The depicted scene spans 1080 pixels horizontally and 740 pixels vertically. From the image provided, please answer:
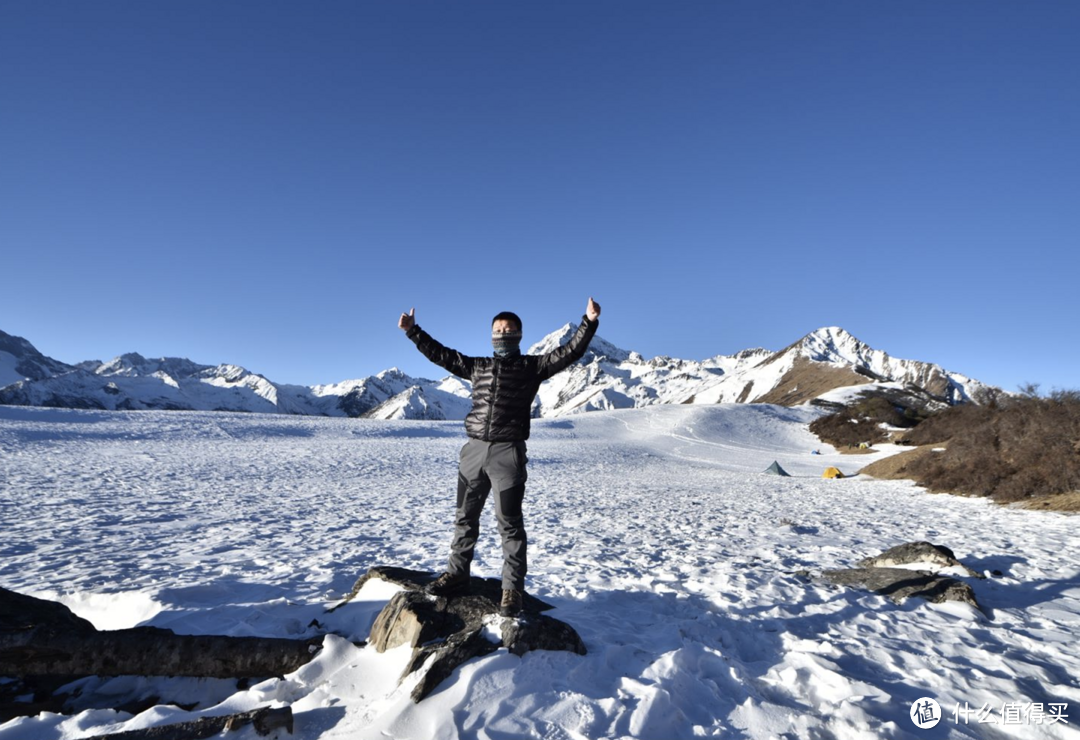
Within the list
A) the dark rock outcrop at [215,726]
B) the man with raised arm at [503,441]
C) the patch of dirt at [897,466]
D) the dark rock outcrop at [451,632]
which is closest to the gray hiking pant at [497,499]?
the man with raised arm at [503,441]

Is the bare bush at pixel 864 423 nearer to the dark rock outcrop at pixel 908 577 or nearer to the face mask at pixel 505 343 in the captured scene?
the dark rock outcrop at pixel 908 577

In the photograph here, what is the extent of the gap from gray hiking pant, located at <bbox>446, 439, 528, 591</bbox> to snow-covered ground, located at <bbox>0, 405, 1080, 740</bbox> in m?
0.86

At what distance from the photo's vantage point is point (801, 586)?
276 inches

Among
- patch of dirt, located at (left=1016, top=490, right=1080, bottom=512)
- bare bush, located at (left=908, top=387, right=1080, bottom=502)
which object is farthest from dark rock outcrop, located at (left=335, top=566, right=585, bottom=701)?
bare bush, located at (left=908, top=387, right=1080, bottom=502)

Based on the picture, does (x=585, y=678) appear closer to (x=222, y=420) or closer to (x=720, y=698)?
(x=720, y=698)

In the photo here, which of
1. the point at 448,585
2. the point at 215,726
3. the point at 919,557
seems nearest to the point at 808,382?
the point at 919,557

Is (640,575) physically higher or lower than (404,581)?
lower

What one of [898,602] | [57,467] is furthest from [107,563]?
[57,467]

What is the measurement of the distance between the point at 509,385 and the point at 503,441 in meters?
0.56

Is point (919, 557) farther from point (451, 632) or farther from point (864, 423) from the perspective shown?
point (864, 423)

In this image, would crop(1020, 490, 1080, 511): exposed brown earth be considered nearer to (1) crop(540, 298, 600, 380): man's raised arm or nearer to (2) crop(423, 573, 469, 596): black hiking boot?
(1) crop(540, 298, 600, 380): man's raised arm

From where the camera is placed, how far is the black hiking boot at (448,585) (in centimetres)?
484

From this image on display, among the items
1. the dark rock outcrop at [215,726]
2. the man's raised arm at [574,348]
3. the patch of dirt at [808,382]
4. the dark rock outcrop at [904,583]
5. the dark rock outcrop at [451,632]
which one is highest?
the patch of dirt at [808,382]

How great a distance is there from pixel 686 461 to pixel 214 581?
3525 cm
